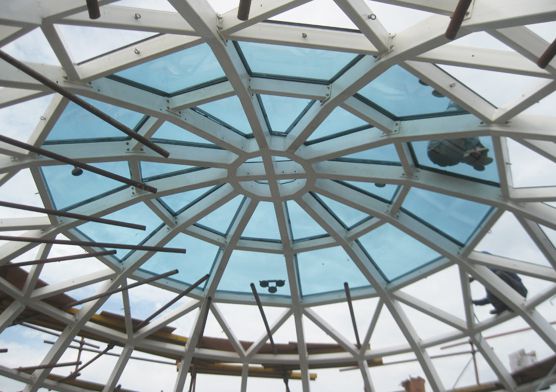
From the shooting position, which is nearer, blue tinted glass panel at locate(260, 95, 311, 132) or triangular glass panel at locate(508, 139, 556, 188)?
triangular glass panel at locate(508, 139, 556, 188)

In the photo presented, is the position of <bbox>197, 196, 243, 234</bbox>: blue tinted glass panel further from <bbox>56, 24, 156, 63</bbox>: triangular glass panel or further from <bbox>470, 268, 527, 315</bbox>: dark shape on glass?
<bbox>470, 268, 527, 315</bbox>: dark shape on glass

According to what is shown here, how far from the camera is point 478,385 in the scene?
70.7 feet

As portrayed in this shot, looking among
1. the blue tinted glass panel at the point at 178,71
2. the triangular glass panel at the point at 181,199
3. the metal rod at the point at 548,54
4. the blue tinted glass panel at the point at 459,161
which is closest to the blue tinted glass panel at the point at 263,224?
the triangular glass panel at the point at 181,199

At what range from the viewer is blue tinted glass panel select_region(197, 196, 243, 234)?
19.8 m

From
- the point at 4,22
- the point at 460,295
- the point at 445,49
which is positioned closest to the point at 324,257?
the point at 460,295

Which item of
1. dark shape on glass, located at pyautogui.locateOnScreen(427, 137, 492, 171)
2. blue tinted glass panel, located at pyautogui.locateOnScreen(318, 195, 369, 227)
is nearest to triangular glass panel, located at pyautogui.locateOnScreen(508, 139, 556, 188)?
dark shape on glass, located at pyautogui.locateOnScreen(427, 137, 492, 171)

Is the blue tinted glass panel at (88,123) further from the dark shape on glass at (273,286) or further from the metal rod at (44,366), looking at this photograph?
the metal rod at (44,366)

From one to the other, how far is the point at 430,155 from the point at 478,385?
11.2m

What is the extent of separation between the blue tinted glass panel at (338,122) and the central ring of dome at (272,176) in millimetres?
1154

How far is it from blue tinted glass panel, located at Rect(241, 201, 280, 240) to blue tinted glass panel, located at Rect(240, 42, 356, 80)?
257 inches

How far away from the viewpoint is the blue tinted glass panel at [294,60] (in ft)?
43.8

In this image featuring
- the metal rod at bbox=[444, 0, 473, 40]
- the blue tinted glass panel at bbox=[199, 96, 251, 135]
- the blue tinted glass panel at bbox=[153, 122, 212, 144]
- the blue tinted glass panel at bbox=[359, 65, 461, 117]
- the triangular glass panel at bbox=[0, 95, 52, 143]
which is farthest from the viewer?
the blue tinted glass panel at bbox=[153, 122, 212, 144]

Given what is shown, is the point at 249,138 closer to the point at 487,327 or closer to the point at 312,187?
the point at 312,187

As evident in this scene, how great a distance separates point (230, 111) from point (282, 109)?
Result: 146 centimetres
